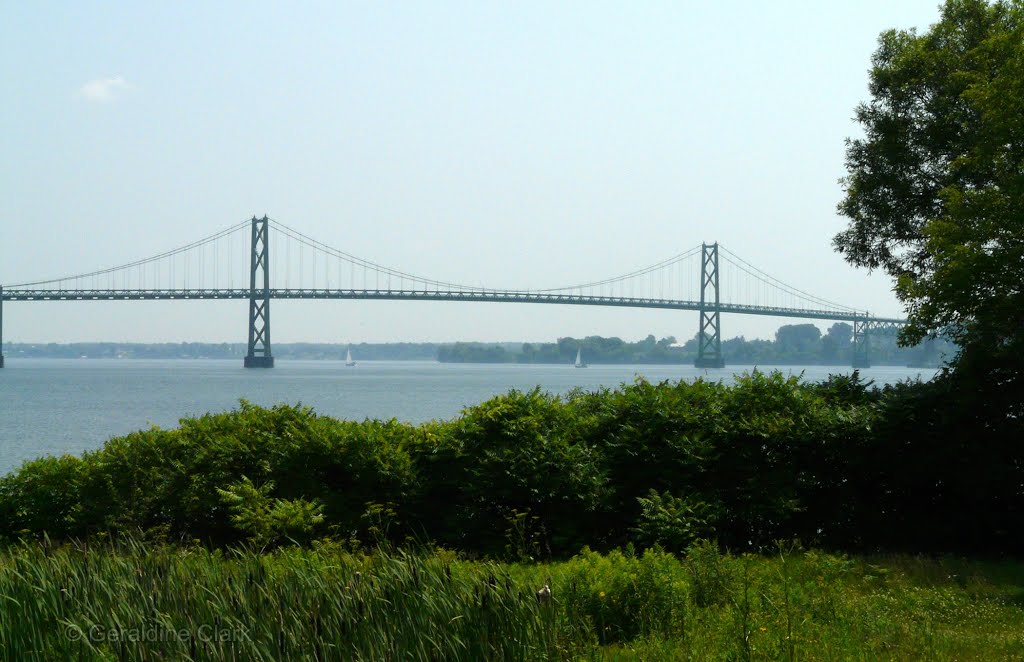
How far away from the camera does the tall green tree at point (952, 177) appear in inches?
457

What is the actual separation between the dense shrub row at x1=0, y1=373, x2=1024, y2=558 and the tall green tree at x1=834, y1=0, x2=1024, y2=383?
1300 mm

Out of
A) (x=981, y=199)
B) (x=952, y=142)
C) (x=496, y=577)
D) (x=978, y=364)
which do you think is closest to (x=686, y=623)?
(x=496, y=577)

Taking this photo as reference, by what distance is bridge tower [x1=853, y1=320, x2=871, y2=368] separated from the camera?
97.0 meters

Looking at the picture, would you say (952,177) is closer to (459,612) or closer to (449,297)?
(459,612)

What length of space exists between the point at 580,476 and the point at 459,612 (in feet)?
13.6

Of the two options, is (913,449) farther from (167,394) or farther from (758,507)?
(167,394)

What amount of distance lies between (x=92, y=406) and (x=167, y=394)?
16334mm

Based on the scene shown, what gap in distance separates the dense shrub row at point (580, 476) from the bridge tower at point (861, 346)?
8508 cm

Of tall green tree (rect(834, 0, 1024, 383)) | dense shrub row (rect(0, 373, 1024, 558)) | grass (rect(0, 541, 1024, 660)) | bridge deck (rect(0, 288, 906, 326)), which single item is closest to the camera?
grass (rect(0, 541, 1024, 660))

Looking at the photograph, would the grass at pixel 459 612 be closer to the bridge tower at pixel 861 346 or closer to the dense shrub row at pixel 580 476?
the dense shrub row at pixel 580 476

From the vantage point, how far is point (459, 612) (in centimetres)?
611

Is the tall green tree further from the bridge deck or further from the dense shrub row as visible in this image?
the bridge deck

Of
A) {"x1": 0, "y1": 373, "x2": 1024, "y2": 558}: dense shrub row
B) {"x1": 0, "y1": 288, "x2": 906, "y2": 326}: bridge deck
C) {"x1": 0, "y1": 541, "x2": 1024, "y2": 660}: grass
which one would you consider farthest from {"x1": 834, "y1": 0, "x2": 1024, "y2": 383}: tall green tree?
{"x1": 0, "y1": 288, "x2": 906, "y2": 326}: bridge deck

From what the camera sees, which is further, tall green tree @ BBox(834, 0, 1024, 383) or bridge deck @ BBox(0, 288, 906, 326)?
bridge deck @ BBox(0, 288, 906, 326)
